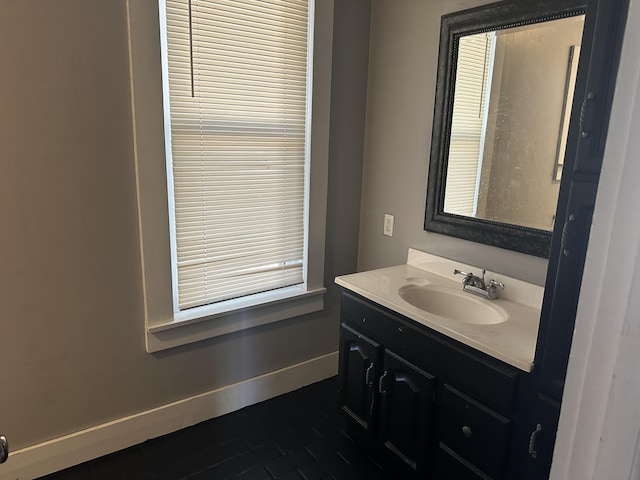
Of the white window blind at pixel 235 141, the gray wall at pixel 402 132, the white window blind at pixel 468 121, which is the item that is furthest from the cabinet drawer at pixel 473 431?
the white window blind at pixel 235 141

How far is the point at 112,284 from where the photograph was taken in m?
1.98

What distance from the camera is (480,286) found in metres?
1.96

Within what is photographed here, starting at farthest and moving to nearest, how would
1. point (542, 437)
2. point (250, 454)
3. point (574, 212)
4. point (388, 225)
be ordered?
point (388, 225) → point (250, 454) → point (542, 437) → point (574, 212)

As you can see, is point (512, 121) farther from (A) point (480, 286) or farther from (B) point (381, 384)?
(B) point (381, 384)

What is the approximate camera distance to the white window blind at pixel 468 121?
1.98 metres

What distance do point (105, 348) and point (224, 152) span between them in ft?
3.54

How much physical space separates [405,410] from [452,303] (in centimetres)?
53

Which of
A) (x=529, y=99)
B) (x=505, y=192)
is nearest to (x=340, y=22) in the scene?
(x=529, y=99)

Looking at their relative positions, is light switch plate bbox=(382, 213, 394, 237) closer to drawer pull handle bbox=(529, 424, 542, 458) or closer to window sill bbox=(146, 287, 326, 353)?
window sill bbox=(146, 287, 326, 353)

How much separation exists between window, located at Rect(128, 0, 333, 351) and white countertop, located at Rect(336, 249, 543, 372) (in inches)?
21.9

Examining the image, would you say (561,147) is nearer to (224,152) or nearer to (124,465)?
(224,152)

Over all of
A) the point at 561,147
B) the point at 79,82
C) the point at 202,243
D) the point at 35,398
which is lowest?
the point at 35,398

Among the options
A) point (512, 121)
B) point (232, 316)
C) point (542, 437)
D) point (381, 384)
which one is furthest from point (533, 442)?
point (232, 316)

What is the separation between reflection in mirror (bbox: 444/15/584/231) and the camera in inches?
67.5
